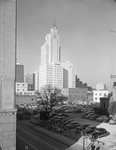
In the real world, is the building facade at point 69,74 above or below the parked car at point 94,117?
above

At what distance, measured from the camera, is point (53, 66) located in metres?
5.31

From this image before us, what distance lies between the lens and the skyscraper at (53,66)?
205 inches

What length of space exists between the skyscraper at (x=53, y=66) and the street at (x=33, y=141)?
3.98ft

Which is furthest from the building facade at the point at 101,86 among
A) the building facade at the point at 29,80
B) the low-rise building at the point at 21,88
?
the low-rise building at the point at 21,88

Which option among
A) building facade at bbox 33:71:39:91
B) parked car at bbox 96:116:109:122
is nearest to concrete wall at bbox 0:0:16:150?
building facade at bbox 33:71:39:91

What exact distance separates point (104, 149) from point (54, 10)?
4135 mm

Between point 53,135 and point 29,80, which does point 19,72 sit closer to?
point 29,80

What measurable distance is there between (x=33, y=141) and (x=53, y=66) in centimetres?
202

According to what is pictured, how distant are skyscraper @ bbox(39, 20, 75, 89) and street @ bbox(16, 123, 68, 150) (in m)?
1.21

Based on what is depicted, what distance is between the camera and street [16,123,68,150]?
4.50 meters

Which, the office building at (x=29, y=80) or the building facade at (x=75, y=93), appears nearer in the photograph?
the office building at (x=29, y=80)

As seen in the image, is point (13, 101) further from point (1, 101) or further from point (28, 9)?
point (28, 9)

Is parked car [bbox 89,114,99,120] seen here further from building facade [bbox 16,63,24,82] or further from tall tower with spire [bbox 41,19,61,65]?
building facade [bbox 16,63,24,82]

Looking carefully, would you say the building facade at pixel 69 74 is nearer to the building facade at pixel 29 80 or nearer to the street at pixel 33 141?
the building facade at pixel 29 80
